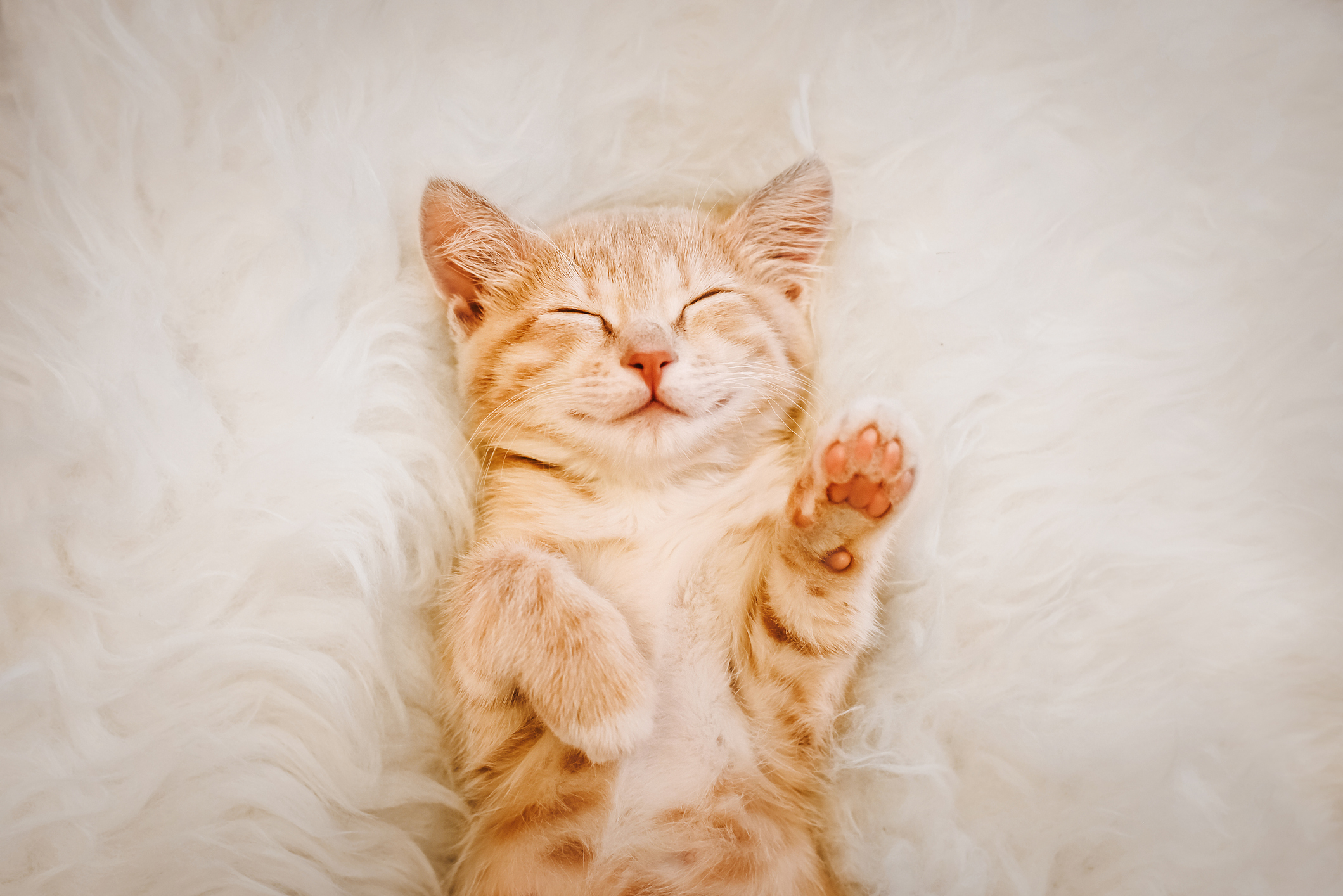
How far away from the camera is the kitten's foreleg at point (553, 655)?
0.64m

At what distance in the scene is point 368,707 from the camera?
72 centimetres

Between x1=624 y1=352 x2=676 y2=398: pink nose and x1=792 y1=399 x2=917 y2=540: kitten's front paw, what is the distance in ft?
0.56

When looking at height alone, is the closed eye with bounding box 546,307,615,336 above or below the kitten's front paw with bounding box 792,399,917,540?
above

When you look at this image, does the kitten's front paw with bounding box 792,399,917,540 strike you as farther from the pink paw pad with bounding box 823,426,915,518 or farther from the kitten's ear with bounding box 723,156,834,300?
the kitten's ear with bounding box 723,156,834,300

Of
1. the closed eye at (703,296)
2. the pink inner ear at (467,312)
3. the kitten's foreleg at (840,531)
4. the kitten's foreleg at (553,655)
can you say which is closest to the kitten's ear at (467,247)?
the pink inner ear at (467,312)

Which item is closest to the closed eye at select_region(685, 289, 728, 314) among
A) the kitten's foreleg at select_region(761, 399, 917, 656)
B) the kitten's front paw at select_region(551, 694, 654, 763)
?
the kitten's foreleg at select_region(761, 399, 917, 656)

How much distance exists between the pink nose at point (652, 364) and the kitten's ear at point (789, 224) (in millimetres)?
244

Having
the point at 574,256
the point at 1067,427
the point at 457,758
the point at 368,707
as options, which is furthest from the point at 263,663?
the point at 1067,427

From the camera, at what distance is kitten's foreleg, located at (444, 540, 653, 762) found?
2.11ft

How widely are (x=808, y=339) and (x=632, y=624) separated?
39 cm

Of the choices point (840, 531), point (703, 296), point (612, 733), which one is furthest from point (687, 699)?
point (703, 296)

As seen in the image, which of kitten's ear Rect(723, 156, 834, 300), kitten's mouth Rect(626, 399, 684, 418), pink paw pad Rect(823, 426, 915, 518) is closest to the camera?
pink paw pad Rect(823, 426, 915, 518)

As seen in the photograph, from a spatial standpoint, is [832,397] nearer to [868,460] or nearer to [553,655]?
[868,460]

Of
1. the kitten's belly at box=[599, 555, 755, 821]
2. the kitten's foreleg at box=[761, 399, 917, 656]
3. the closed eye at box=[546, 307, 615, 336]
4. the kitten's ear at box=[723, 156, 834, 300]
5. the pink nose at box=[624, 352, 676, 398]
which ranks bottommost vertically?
the kitten's belly at box=[599, 555, 755, 821]
